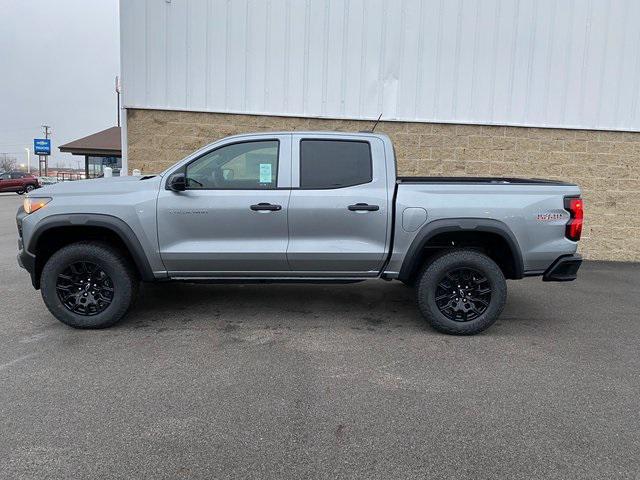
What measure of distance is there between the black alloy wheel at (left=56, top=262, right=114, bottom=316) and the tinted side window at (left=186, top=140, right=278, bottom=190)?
126 cm

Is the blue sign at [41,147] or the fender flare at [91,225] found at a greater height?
the blue sign at [41,147]

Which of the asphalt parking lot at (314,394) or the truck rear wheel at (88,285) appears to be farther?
the truck rear wheel at (88,285)

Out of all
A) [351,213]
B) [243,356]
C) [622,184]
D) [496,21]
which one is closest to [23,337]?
[243,356]

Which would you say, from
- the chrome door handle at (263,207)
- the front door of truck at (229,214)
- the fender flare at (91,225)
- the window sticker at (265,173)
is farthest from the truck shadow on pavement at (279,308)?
the window sticker at (265,173)

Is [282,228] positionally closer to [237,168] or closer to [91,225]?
[237,168]

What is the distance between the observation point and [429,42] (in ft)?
27.9

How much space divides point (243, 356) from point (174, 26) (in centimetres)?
650

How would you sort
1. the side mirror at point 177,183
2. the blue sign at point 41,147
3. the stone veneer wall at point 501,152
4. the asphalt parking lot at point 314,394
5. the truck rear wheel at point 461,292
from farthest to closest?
the blue sign at point 41,147, the stone veneer wall at point 501,152, the truck rear wheel at point 461,292, the side mirror at point 177,183, the asphalt parking lot at point 314,394

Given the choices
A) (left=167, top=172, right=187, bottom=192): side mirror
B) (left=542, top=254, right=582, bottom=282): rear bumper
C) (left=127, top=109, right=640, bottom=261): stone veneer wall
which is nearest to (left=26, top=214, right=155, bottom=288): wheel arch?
(left=167, top=172, right=187, bottom=192): side mirror

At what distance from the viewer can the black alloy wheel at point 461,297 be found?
4750mm

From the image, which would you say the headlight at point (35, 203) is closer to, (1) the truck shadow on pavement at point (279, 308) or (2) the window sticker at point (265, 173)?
(1) the truck shadow on pavement at point (279, 308)

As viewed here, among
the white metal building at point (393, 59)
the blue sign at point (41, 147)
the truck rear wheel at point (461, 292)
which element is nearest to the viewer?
the truck rear wheel at point (461, 292)

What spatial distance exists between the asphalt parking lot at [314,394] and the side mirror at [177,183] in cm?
141

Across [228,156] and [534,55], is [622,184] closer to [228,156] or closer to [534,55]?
[534,55]
